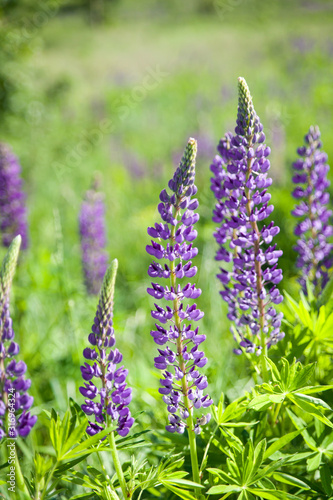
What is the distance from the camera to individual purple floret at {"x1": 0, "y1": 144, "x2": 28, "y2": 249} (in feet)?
10.8

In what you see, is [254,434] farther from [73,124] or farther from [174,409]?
[73,124]

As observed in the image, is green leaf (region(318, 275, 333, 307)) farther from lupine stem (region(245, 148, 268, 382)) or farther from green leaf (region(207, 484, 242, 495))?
green leaf (region(207, 484, 242, 495))

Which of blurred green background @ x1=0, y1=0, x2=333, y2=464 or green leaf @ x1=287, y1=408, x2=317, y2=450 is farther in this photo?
blurred green background @ x1=0, y1=0, x2=333, y2=464

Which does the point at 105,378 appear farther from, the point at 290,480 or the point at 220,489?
the point at 290,480

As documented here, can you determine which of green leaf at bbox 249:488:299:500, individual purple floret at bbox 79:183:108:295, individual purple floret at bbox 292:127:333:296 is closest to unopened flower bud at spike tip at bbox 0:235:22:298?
green leaf at bbox 249:488:299:500

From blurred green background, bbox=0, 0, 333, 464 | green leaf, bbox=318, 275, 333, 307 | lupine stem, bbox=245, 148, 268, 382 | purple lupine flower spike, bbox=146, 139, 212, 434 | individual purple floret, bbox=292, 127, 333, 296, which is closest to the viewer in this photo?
purple lupine flower spike, bbox=146, 139, 212, 434

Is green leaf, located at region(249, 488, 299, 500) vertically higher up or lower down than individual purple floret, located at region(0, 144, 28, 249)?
lower down

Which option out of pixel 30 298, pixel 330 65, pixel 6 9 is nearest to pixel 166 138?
pixel 330 65

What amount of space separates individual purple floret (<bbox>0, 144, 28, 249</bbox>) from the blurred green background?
1.07 feet

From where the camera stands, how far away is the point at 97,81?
17.3m

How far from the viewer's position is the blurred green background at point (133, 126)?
322cm

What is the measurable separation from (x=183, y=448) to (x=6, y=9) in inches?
264

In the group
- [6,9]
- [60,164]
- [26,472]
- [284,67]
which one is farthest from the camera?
[284,67]

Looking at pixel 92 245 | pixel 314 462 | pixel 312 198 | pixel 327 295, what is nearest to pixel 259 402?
pixel 314 462
